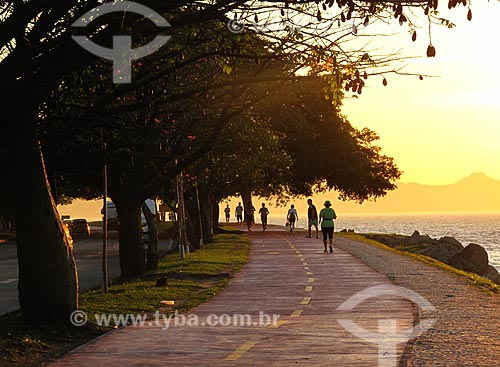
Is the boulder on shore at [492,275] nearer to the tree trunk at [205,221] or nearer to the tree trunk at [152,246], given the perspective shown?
the tree trunk at [205,221]

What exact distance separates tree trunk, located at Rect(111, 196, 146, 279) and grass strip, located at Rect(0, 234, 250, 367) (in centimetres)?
54

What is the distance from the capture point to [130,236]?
29.3 meters

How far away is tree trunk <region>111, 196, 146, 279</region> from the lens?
93.7 feet

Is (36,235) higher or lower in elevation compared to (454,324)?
higher

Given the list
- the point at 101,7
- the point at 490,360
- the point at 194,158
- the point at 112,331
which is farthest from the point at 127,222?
the point at 490,360

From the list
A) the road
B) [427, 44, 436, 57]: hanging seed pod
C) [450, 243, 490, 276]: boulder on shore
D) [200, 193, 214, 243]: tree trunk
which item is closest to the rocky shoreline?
[450, 243, 490, 276]: boulder on shore

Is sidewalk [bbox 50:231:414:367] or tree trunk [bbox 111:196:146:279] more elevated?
tree trunk [bbox 111:196:146:279]

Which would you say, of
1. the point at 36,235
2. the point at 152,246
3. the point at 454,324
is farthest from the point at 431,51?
the point at 152,246

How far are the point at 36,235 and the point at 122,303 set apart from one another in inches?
185

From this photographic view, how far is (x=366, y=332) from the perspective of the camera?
1480 centimetres

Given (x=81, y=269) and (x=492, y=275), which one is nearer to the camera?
(x=81, y=269)

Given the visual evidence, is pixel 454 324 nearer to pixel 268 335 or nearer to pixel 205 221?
pixel 268 335

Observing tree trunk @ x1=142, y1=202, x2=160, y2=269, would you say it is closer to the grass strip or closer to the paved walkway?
the grass strip

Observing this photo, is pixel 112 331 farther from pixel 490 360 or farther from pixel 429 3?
pixel 429 3
